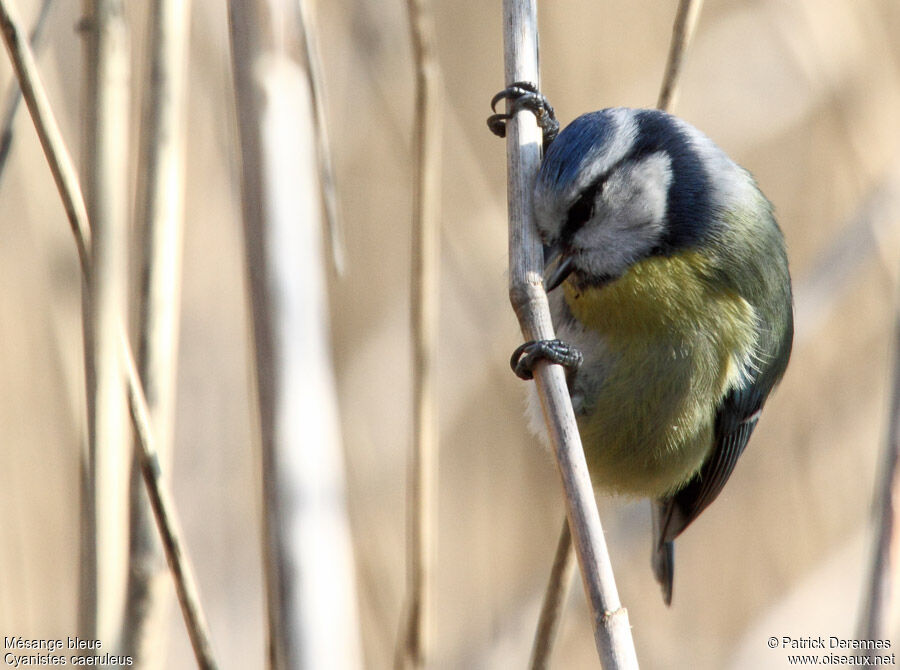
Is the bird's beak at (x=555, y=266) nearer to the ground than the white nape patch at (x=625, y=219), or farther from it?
nearer to the ground

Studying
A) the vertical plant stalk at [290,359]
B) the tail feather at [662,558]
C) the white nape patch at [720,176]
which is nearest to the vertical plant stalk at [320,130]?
the vertical plant stalk at [290,359]

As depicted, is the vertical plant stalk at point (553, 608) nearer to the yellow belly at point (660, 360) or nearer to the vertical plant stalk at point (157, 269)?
the yellow belly at point (660, 360)

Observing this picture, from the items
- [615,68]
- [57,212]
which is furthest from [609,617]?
[615,68]

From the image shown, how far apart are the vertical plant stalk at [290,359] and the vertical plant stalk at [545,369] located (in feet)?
0.62

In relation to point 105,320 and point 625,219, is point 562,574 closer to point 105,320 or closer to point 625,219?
point 625,219

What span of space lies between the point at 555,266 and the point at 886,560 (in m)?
0.43

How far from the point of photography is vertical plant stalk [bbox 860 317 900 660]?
0.79 meters

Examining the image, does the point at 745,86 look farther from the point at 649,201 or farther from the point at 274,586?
the point at 274,586

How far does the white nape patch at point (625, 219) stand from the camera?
3.17 feet

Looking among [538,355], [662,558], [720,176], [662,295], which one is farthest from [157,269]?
[662,558]

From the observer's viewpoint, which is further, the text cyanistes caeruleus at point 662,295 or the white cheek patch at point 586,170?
the text cyanistes caeruleus at point 662,295

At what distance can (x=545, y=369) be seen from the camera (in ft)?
2.34

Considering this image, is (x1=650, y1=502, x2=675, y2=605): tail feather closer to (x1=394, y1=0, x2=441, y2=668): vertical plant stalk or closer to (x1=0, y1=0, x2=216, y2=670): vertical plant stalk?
(x1=394, y1=0, x2=441, y2=668): vertical plant stalk

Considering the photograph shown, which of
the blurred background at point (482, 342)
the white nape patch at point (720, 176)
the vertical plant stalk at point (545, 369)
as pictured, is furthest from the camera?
the blurred background at point (482, 342)
